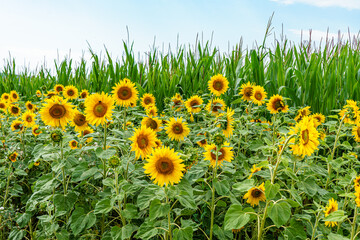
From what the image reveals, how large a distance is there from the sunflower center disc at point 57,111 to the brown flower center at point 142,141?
706mm

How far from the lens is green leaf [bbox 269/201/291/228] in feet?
4.72

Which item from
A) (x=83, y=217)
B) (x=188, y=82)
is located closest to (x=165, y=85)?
(x=188, y=82)

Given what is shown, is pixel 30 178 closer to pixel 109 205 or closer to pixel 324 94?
pixel 109 205

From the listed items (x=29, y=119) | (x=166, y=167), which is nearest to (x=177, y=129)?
(x=166, y=167)

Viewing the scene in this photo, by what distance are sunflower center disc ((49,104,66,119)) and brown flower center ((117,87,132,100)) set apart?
1.51 feet

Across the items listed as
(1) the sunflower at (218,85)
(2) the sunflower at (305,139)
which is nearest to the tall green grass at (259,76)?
(1) the sunflower at (218,85)

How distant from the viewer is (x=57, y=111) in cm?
223

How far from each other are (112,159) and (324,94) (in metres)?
3.55

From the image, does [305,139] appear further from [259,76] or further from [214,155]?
[259,76]

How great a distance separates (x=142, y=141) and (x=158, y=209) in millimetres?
434

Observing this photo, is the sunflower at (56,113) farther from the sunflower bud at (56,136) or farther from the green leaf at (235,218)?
the green leaf at (235,218)

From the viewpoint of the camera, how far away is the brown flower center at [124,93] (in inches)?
98.9

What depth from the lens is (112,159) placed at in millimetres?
1673

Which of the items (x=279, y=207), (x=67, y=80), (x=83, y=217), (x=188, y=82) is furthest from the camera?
(x=67, y=80)
